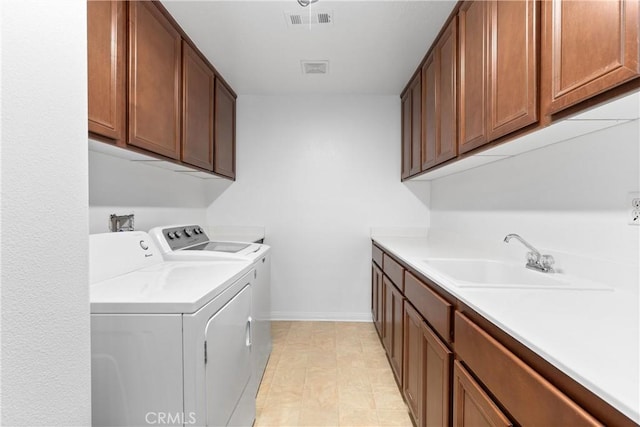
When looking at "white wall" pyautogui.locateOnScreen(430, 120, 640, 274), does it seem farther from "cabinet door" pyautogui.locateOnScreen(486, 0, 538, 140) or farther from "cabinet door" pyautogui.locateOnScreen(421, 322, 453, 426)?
"cabinet door" pyautogui.locateOnScreen(421, 322, 453, 426)

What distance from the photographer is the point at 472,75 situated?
1619 mm

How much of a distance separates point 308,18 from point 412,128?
1.34 m

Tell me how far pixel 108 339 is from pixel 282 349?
185 cm

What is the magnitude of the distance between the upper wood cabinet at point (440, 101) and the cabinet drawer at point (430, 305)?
792 millimetres

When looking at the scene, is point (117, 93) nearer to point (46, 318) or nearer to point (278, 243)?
point (46, 318)

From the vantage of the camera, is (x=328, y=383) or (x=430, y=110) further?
(x=430, y=110)

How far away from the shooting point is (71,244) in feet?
2.27

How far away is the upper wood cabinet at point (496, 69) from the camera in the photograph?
1172 millimetres

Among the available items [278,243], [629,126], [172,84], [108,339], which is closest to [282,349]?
[278,243]

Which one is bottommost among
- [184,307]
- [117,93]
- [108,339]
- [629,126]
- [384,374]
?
[384,374]

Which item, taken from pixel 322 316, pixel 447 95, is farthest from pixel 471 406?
pixel 322 316

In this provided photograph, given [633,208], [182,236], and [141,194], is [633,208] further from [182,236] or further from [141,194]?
[141,194]

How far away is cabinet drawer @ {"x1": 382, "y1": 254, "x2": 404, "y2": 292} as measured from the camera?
199 centimetres

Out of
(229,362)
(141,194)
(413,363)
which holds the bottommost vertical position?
(413,363)
